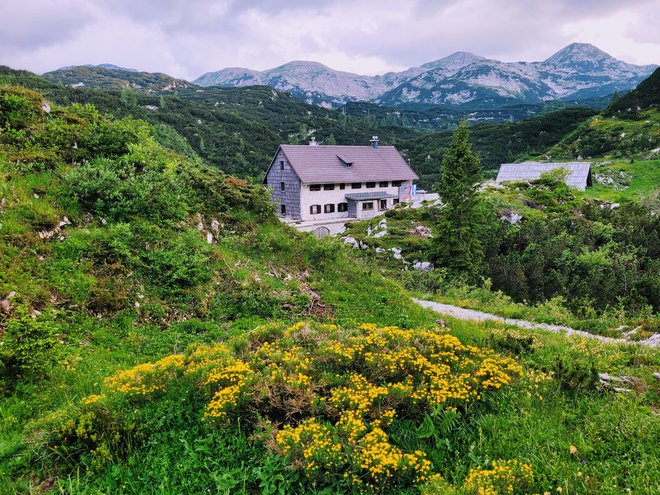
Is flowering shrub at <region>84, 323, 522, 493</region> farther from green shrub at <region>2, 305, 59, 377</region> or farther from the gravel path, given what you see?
the gravel path

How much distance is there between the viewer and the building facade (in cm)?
4353

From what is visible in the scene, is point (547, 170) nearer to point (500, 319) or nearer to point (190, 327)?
point (500, 319)

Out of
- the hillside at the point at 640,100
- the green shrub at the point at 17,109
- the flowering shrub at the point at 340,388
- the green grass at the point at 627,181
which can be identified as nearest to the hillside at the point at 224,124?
the green shrub at the point at 17,109

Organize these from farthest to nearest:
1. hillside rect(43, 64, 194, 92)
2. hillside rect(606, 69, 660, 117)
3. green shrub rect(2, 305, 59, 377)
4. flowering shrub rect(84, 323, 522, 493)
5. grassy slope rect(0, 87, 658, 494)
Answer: hillside rect(43, 64, 194, 92) < hillside rect(606, 69, 660, 117) < green shrub rect(2, 305, 59, 377) < grassy slope rect(0, 87, 658, 494) < flowering shrub rect(84, 323, 522, 493)

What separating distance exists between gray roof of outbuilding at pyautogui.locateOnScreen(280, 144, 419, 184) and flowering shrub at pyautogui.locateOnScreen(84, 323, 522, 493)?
37.2 meters

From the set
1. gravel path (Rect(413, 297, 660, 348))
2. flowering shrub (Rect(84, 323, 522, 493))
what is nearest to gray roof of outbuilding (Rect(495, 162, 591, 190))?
gravel path (Rect(413, 297, 660, 348))

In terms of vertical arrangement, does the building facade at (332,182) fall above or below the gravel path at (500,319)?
above

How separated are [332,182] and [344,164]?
443 centimetres

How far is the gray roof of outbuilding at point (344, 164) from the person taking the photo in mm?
43812

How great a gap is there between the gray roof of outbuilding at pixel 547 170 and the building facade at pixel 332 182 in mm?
13710

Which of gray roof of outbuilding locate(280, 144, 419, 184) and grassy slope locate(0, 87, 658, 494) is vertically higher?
gray roof of outbuilding locate(280, 144, 419, 184)

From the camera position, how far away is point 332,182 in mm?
44344

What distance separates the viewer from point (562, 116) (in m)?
94.6

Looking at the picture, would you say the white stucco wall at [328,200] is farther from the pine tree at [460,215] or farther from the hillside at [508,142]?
the hillside at [508,142]
